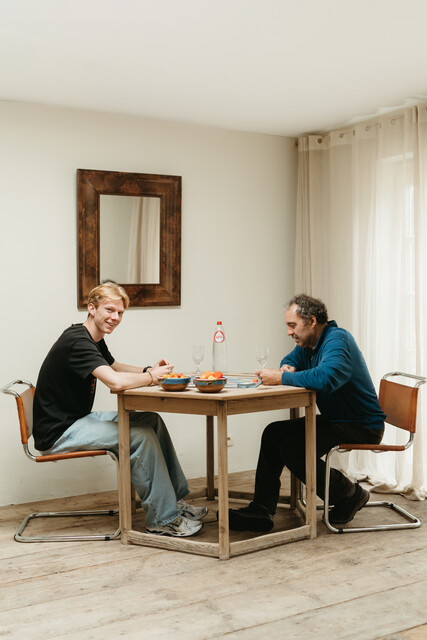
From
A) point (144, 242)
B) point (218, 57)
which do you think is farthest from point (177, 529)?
point (218, 57)

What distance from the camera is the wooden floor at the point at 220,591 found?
240cm

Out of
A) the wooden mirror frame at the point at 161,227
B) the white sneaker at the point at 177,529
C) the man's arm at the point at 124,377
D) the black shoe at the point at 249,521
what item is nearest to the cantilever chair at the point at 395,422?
the black shoe at the point at 249,521

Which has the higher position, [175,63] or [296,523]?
[175,63]

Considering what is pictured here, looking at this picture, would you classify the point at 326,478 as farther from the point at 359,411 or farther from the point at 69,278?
the point at 69,278

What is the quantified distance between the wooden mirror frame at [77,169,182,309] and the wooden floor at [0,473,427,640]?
1558 millimetres

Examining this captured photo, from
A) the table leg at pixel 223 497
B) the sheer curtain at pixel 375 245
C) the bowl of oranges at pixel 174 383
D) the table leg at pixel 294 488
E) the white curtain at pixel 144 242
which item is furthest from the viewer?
the white curtain at pixel 144 242

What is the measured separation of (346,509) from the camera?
3449 mm

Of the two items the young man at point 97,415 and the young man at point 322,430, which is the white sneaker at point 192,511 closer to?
the young man at point 97,415

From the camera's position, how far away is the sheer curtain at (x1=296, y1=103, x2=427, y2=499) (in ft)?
13.0

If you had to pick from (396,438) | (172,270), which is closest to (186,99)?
(172,270)

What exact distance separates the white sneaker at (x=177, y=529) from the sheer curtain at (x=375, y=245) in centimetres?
136

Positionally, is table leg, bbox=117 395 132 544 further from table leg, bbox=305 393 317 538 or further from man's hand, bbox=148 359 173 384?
table leg, bbox=305 393 317 538

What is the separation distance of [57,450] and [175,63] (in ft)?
6.26

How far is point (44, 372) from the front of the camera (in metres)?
3.36
